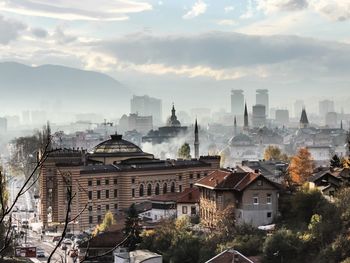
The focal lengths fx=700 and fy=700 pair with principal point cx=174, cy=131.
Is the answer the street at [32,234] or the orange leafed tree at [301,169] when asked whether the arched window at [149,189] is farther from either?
the orange leafed tree at [301,169]

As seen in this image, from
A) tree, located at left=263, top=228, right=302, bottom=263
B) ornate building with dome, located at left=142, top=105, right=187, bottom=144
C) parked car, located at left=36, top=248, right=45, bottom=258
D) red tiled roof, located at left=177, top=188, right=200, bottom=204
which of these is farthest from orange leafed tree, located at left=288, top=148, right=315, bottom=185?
ornate building with dome, located at left=142, top=105, right=187, bottom=144

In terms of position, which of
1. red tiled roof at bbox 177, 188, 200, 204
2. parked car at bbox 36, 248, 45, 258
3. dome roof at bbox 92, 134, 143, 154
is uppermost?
dome roof at bbox 92, 134, 143, 154

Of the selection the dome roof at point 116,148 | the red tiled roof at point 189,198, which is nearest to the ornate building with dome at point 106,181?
the dome roof at point 116,148

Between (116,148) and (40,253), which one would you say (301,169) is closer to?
(40,253)

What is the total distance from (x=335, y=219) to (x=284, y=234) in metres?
2.57

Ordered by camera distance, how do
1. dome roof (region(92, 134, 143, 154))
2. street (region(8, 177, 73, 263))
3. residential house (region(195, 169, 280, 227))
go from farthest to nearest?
dome roof (region(92, 134, 143, 154)) < street (region(8, 177, 73, 263)) < residential house (region(195, 169, 280, 227))

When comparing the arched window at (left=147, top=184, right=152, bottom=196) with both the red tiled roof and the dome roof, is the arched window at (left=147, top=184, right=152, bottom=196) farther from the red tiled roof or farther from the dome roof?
the red tiled roof

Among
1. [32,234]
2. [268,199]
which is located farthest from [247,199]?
[32,234]

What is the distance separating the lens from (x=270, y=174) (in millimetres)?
58375

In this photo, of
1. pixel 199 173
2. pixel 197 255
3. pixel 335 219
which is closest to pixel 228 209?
pixel 197 255

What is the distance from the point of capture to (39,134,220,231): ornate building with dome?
5453 cm

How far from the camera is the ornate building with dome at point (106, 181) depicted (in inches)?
2147

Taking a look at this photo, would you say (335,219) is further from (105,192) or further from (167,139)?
(167,139)

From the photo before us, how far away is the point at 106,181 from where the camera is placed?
56969mm
